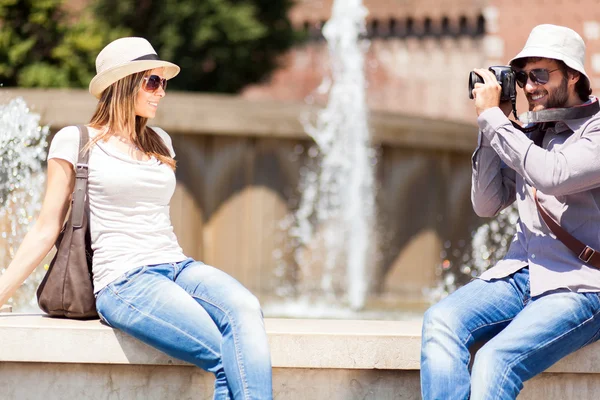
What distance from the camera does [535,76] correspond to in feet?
9.07

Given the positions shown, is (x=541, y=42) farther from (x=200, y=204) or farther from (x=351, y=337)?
(x=200, y=204)

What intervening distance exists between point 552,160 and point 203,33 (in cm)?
1234

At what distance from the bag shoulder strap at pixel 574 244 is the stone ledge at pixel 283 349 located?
26 centimetres

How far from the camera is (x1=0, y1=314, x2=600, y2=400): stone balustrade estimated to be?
104 inches

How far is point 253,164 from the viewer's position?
27.1 feet

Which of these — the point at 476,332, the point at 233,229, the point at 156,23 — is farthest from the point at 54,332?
the point at 156,23

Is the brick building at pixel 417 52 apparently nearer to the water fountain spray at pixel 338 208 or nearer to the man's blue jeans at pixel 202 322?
the water fountain spray at pixel 338 208

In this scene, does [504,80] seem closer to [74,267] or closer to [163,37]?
[74,267]

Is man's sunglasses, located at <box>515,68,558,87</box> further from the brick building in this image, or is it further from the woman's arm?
the brick building

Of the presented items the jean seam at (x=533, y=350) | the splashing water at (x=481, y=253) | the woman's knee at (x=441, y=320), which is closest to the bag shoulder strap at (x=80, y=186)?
the woman's knee at (x=441, y=320)

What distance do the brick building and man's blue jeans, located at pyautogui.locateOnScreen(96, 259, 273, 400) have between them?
22.6 metres

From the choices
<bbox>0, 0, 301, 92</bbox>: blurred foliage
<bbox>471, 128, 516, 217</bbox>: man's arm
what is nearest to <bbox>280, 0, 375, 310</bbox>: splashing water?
<bbox>0, 0, 301, 92</bbox>: blurred foliage

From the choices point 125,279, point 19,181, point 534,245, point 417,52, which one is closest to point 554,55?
point 534,245

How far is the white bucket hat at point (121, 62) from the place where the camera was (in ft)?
9.33
